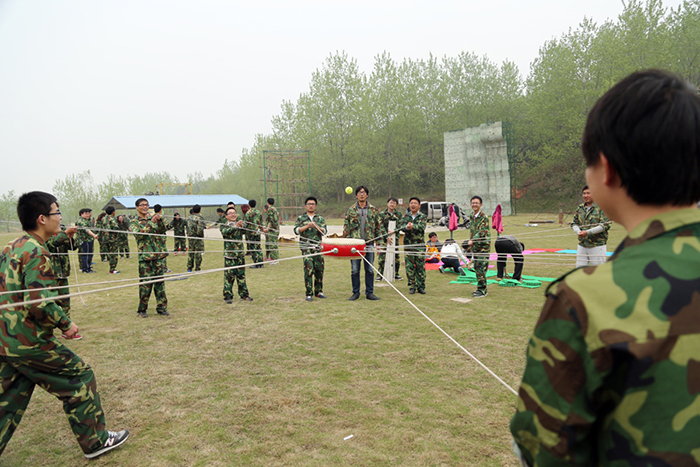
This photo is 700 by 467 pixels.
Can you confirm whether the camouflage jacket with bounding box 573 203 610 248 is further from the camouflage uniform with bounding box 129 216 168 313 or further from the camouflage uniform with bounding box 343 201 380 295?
the camouflage uniform with bounding box 129 216 168 313

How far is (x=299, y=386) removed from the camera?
4.49 m

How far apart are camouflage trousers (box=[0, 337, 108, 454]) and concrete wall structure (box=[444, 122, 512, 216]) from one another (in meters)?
38.4

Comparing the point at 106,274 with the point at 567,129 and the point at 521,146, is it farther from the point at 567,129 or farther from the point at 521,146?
the point at 521,146

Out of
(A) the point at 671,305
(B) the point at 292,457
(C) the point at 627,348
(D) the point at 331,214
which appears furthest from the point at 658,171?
(D) the point at 331,214

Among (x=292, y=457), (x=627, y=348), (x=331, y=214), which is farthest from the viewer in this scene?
(x=331, y=214)

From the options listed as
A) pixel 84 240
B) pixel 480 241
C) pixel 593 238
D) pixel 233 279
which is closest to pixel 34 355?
pixel 233 279

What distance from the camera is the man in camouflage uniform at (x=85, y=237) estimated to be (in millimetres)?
11460

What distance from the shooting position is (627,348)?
0.87 metres

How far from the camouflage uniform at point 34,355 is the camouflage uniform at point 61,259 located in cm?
399

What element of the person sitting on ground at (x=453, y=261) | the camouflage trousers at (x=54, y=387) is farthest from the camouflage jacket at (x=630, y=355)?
the person sitting on ground at (x=453, y=261)

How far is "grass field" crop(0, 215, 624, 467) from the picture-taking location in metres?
3.31

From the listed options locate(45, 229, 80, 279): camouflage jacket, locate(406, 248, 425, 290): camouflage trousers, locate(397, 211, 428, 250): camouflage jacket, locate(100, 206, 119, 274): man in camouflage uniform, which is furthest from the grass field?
locate(100, 206, 119, 274): man in camouflage uniform

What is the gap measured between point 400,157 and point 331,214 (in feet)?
37.0

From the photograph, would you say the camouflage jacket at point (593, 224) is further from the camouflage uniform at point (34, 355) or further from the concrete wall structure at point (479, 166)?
the concrete wall structure at point (479, 166)
